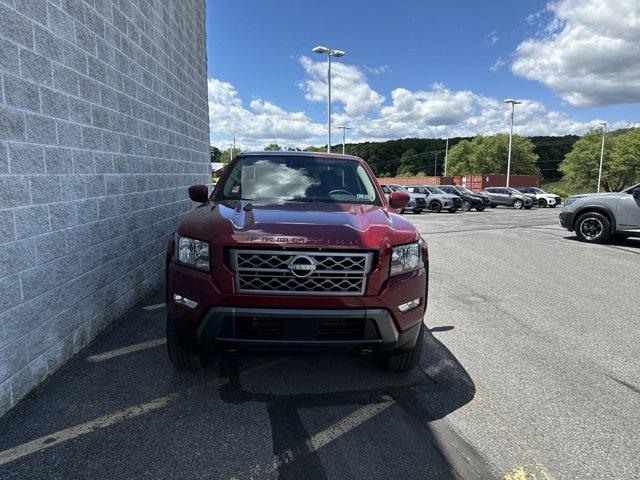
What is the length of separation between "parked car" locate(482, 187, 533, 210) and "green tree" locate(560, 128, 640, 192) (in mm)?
40568

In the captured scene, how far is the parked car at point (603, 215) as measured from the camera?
10.7 meters

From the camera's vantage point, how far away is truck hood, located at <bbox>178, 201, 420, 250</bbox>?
9.09 ft

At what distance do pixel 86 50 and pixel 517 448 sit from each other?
450 cm

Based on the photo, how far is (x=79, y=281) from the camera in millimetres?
3793

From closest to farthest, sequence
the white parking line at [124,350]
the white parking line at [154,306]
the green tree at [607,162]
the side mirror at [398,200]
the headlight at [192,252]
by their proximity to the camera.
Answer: the headlight at [192,252] → the white parking line at [124,350] → the side mirror at [398,200] → the white parking line at [154,306] → the green tree at [607,162]

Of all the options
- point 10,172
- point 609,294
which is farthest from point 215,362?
point 609,294

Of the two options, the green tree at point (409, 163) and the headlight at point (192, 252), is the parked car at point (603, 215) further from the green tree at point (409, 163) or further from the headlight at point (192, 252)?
the green tree at point (409, 163)

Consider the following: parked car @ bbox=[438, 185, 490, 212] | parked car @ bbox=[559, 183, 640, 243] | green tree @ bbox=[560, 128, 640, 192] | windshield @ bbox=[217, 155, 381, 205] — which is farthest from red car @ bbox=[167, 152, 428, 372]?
green tree @ bbox=[560, 128, 640, 192]

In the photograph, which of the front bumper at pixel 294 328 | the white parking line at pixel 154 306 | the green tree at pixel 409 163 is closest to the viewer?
the front bumper at pixel 294 328

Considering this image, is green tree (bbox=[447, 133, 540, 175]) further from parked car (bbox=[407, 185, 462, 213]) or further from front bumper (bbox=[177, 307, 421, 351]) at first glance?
front bumper (bbox=[177, 307, 421, 351])

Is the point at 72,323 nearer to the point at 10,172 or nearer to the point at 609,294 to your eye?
the point at 10,172

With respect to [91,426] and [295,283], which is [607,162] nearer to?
[295,283]

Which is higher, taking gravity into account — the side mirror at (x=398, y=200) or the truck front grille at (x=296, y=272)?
the side mirror at (x=398, y=200)

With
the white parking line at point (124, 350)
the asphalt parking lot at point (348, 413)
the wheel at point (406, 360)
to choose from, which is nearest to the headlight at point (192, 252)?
the asphalt parking lot at point (348, 413)
